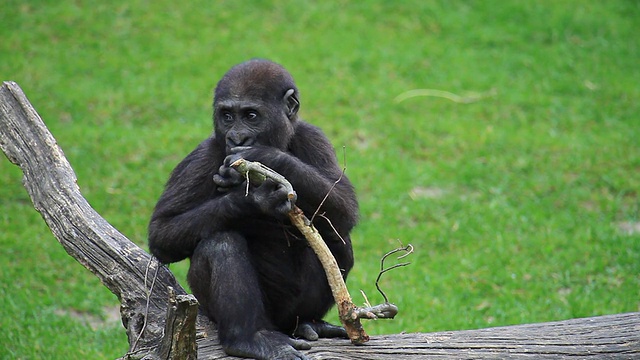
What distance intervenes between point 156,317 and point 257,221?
2.61 feet

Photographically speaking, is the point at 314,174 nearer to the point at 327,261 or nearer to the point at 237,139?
the point at 237,139

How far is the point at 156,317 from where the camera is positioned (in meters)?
4.70

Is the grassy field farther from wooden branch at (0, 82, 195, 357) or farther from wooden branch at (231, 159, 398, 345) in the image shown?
wooden branch at (231, 159, 398, 345)

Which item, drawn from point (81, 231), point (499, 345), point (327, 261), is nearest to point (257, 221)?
point (327, 261)

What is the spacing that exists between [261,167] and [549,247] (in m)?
4.60

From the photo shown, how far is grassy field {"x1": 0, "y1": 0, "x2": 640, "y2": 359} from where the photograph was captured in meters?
7.31

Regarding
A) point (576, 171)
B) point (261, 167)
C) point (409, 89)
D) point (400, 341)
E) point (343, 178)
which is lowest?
point (576, 171)

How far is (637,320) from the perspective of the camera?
470 centimetres

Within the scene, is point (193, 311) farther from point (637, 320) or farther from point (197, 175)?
point (637, 320)

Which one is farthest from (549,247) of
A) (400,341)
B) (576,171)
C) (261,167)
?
(261,167)

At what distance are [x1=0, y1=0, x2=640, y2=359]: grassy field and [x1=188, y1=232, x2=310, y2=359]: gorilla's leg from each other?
2.15 metres

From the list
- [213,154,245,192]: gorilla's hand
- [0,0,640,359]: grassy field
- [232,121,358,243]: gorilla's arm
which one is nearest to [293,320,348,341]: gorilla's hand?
[232,121,358,243]: gorilla's arm

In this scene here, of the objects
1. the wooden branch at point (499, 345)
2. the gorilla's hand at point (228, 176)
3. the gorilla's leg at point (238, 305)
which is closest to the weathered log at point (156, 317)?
the wooden branch at point (499, 345)

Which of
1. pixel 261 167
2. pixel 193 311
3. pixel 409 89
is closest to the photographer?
pixel 193 311
